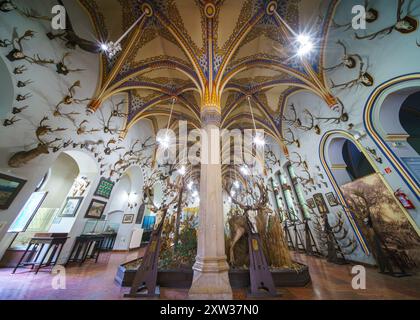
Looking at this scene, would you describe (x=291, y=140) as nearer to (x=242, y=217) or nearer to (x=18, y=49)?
(x=242, y=217)

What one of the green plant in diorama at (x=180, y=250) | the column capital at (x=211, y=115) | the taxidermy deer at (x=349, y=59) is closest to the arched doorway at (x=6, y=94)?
the column capital at (x=211, y=115)

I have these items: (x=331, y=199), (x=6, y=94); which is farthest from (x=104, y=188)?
(x=331, y=199)

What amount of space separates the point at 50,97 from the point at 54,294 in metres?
5.10

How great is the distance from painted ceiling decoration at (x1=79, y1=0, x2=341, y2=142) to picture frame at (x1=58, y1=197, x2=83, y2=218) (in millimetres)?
3833

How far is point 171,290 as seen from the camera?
10.8ft

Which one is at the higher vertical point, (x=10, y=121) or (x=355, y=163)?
(x=355, y=163)

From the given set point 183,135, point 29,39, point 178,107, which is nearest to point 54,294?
point 29,39

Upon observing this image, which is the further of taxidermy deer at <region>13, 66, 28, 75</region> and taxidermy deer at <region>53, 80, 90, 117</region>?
taxidermy deer at <region>53, 80, 90, 117</region>

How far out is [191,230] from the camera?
210 inches

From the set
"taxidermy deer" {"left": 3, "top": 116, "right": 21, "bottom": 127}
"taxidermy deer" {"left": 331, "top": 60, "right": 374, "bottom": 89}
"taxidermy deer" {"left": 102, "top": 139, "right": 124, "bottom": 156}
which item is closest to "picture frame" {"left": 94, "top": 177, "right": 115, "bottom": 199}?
"taxidermy deer" {"left": 102, "top": 139, "right": 124, "bottom": 156}

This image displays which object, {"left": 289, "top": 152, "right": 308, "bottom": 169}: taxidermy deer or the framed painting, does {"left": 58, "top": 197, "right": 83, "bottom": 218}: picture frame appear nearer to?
the framed painting

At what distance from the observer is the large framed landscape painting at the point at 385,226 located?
13.1ft

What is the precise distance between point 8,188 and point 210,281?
5793 millimetres

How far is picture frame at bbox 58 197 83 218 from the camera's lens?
592cm
